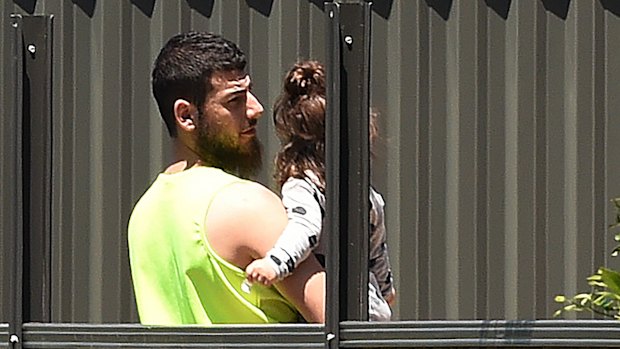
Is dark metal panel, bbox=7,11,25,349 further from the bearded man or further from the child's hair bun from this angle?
the child's hair bun

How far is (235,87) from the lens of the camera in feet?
8.89

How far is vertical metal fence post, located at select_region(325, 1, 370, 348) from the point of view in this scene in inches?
97.3

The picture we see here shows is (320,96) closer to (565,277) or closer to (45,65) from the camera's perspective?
(45,65)

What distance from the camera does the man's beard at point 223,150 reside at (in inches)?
107

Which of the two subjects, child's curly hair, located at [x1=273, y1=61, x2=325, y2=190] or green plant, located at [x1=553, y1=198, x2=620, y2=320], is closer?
child's curly hair, located at [x1=273, y1=61, x2=325, y2=190]

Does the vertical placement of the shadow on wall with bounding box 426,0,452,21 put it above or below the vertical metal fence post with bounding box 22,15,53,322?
above

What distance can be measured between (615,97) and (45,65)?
9.55 ft

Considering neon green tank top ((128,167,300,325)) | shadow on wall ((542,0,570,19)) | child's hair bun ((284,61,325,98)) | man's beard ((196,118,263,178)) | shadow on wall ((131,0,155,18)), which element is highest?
shadow on wall ((131,0,155,18))

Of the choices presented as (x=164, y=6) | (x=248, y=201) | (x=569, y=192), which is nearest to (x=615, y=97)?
(x=569, y=192)

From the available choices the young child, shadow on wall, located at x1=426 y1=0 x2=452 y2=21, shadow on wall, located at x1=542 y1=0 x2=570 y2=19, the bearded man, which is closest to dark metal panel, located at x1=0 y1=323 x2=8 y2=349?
the bearded man

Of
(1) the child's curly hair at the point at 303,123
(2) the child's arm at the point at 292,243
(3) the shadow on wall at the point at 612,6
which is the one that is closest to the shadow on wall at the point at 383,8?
(3) the shadow on wall at the point at 612,6

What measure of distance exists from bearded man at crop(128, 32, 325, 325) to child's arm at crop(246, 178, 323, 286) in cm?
3

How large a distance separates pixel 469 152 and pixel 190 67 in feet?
7.98

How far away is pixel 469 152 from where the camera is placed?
502 centimetres
